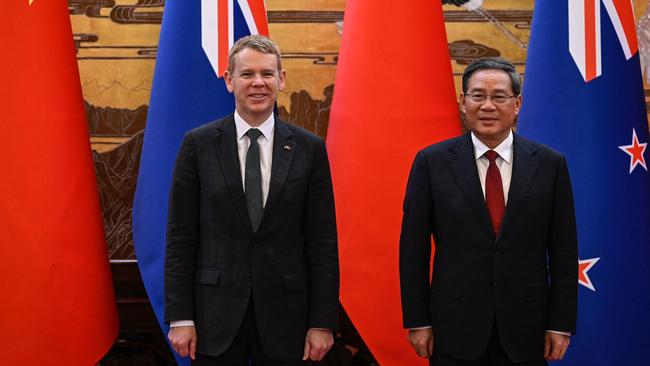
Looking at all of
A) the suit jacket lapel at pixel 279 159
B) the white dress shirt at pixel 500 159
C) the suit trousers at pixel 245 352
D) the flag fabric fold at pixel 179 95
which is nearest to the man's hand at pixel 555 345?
the white dress shirt at pixel 500 159

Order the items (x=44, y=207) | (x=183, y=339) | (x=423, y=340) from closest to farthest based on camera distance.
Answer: (x=183, y=339)
(x=423, y=340)
(x=44, y=207)

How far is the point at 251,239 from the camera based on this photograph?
2.03 metres

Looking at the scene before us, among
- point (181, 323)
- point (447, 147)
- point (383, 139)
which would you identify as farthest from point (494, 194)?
point (181, 323)

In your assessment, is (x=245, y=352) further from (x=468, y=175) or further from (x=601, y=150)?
(x=601, y=150)

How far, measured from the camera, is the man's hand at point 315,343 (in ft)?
6.79

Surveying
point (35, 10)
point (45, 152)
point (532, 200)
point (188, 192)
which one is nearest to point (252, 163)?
point (188, 192)

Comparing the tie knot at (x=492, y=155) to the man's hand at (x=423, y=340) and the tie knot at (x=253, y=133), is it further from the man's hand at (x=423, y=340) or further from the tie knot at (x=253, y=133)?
the tie knot at (x=253, y=133)

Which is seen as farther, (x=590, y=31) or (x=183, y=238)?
(x=590, y=31)

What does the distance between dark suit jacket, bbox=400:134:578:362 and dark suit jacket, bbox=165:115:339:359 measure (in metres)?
0.27

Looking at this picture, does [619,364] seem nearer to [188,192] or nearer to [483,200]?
[483,200]

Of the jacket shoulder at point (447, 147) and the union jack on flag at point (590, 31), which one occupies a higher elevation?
the union jack on flag at point (590, 31)

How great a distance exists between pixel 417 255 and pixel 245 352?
0.59m

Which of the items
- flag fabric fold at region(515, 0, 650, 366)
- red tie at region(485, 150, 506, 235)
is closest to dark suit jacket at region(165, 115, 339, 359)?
red tie at region(485, 150, 506, 235)

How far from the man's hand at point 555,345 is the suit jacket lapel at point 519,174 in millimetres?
355
